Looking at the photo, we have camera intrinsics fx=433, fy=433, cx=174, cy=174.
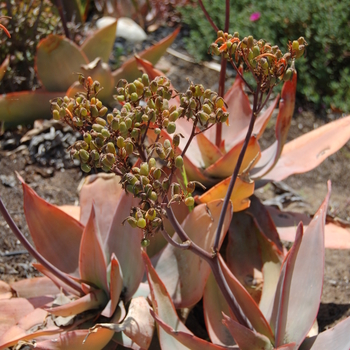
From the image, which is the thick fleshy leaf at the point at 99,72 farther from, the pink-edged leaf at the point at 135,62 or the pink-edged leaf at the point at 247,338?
the pink-edged leaf at the point at 247,338

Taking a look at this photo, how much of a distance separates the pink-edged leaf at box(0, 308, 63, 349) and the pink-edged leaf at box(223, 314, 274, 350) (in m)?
0.54

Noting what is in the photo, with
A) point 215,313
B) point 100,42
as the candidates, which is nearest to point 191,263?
point 215,313

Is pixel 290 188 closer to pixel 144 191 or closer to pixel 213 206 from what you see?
pixel 213 206

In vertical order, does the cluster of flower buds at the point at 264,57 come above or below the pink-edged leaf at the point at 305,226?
above

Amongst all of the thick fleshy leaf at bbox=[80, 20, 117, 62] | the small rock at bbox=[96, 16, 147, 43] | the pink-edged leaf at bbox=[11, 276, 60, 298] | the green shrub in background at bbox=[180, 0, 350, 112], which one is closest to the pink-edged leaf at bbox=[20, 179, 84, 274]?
the pink-edged leaf at bbox=[11, 276, 60, 298]

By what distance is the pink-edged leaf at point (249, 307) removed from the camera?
1.24 m

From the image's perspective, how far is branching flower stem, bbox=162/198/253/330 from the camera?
103cm

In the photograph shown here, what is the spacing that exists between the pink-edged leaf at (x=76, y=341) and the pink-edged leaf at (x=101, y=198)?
1.35ft

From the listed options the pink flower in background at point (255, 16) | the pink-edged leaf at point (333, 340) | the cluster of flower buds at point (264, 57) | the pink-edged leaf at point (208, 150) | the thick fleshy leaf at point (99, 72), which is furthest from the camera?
the pink flower in background at point (255, 16)

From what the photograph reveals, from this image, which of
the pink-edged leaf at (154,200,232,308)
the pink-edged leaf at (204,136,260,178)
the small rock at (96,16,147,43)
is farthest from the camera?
the small rock at (96,16,147,43)

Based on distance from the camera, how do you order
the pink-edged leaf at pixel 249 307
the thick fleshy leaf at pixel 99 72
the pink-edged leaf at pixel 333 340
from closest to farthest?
the pink-edged leaf at pixel 333 340 < the pink-edged leaf at pixel 249 307 < the thick fleshy leaf at pixel 99 72

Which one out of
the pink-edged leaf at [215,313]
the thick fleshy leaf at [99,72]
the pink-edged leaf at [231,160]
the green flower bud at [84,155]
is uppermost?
the green flower bud at [84,155]

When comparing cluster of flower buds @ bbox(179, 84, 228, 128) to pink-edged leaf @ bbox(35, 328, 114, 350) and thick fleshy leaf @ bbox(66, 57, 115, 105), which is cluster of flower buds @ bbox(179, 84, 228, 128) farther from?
thick fleshy leaf @ bbox(66, 57, 115, 105)

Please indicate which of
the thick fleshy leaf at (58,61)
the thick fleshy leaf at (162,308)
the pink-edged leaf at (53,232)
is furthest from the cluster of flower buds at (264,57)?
the thick fleshy leaf at (58,61)
